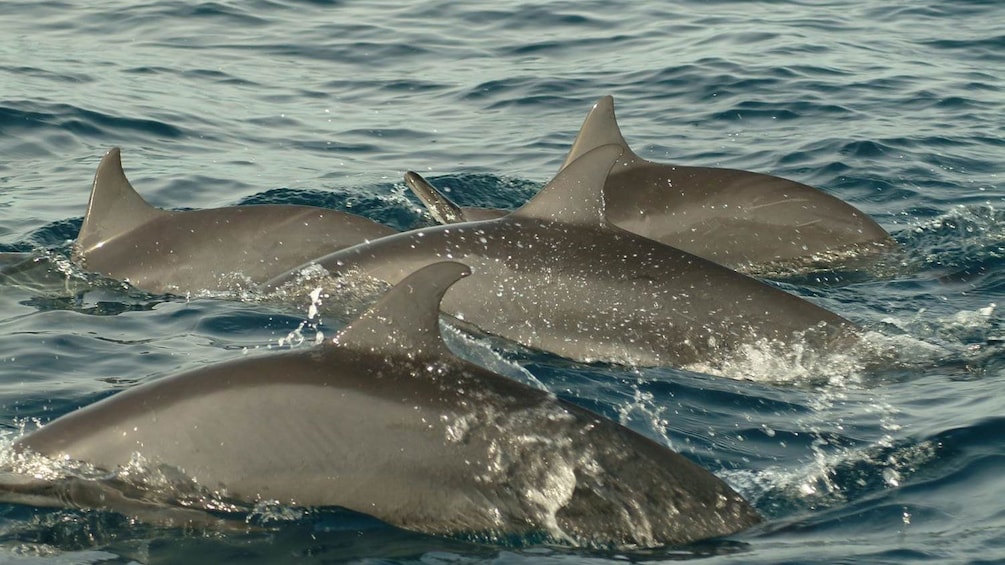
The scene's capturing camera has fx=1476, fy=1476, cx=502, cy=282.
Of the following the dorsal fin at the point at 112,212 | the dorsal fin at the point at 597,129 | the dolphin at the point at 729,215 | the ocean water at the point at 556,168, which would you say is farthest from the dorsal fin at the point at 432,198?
the dorsal fin at the point at 112,212

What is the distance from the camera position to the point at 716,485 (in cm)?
624

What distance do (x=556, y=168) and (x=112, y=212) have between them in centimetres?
562

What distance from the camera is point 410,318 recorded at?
5961 mm

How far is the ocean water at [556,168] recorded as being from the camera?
6.29m

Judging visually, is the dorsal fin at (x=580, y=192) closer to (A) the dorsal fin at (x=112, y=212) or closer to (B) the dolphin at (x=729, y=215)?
(B) the dolphin at (x=729, y=215)

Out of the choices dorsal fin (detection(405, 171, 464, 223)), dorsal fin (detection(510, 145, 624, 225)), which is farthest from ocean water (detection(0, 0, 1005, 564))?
dorsal fin (detection(405, 171, 464, 223))

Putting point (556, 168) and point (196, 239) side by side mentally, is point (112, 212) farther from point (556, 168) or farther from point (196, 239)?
point (556, 168)

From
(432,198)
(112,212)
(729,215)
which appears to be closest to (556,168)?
(729,215)

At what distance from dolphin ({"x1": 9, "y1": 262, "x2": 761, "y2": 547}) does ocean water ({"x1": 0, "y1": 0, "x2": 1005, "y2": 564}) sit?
132 mm

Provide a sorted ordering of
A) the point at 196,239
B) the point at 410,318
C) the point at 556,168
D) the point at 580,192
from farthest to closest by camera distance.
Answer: the point at 556,168 → the point at 196,239 → the point at 580,192 → the point at 410,318

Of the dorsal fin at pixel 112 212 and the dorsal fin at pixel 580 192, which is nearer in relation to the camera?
the dorsal fin at pixel 580 192

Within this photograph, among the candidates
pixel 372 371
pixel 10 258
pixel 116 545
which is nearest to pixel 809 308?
pixel 372 371

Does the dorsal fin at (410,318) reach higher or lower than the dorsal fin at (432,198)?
higher

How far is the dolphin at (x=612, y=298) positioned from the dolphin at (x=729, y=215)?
6.76ft
